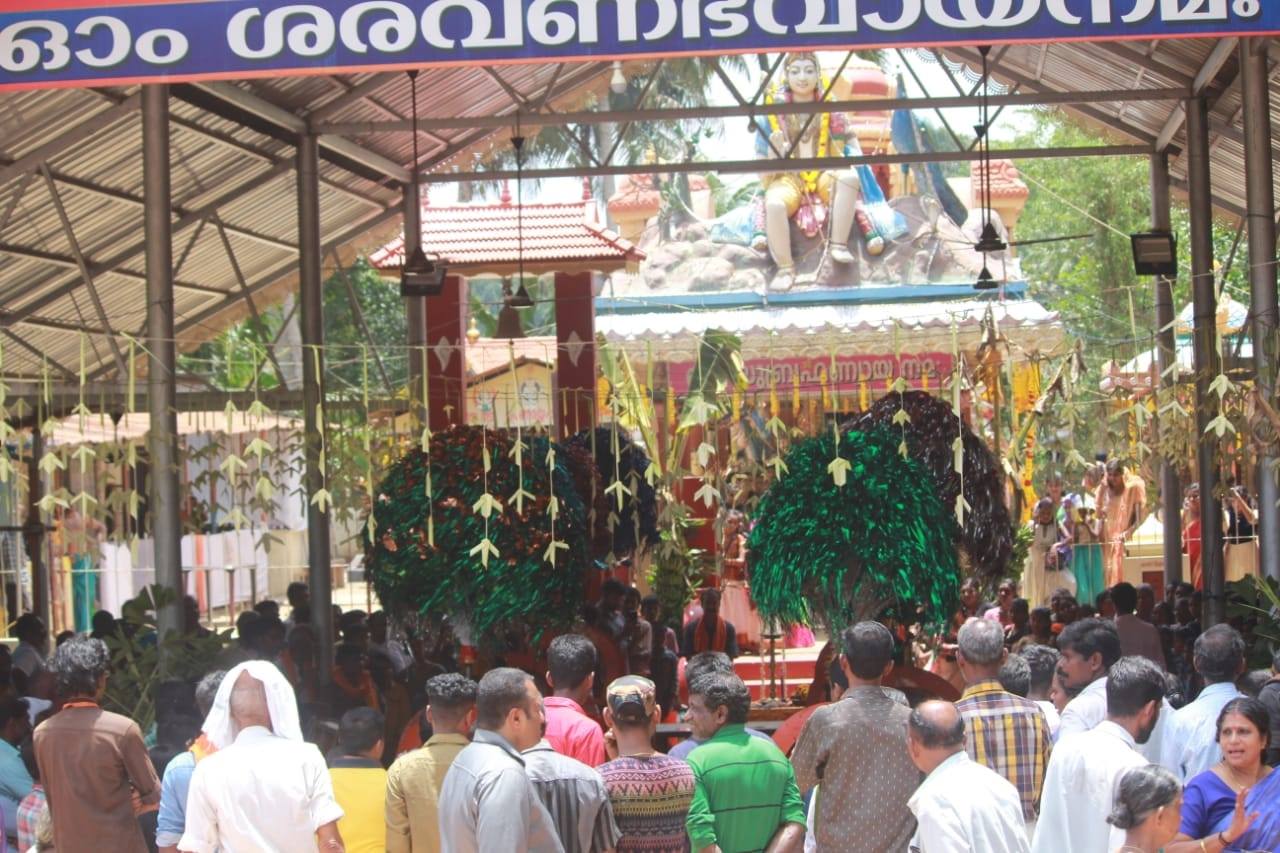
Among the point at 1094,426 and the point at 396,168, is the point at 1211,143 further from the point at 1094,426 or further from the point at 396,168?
the point at 396,168

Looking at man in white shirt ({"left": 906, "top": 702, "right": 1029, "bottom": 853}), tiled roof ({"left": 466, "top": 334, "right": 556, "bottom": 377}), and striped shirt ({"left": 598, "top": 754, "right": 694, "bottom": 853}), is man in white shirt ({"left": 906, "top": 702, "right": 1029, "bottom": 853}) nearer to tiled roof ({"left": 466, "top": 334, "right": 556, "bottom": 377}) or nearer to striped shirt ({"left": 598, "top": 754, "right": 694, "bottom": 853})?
striped shirt ({"left": 598, "top": 754, "right": 694, "bottom": 853})

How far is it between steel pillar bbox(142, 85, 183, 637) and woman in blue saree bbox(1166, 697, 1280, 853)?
528 cm

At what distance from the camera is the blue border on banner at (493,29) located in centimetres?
652

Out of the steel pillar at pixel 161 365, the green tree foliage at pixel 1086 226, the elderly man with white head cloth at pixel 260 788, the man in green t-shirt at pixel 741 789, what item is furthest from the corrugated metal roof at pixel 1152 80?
the green tree foliage at pixel 1086 226

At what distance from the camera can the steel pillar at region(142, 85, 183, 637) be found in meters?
8.52

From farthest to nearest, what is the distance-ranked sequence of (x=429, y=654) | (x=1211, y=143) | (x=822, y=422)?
(x=1211, y=143), (x=429, y=654), (x=822, y=422)

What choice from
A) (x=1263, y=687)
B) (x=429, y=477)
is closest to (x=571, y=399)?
(x=429, y=477)

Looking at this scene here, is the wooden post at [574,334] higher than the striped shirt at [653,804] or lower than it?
higher

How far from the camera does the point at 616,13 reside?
21.7 ft

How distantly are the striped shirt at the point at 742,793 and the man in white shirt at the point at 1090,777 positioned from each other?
0.69m

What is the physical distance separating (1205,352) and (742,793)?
5824 millimetres

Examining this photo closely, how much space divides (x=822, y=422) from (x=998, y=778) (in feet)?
13.1

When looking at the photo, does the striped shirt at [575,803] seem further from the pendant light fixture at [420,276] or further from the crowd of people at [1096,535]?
the crowd of people at [1096,535]

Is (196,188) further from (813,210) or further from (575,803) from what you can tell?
(813,210)
